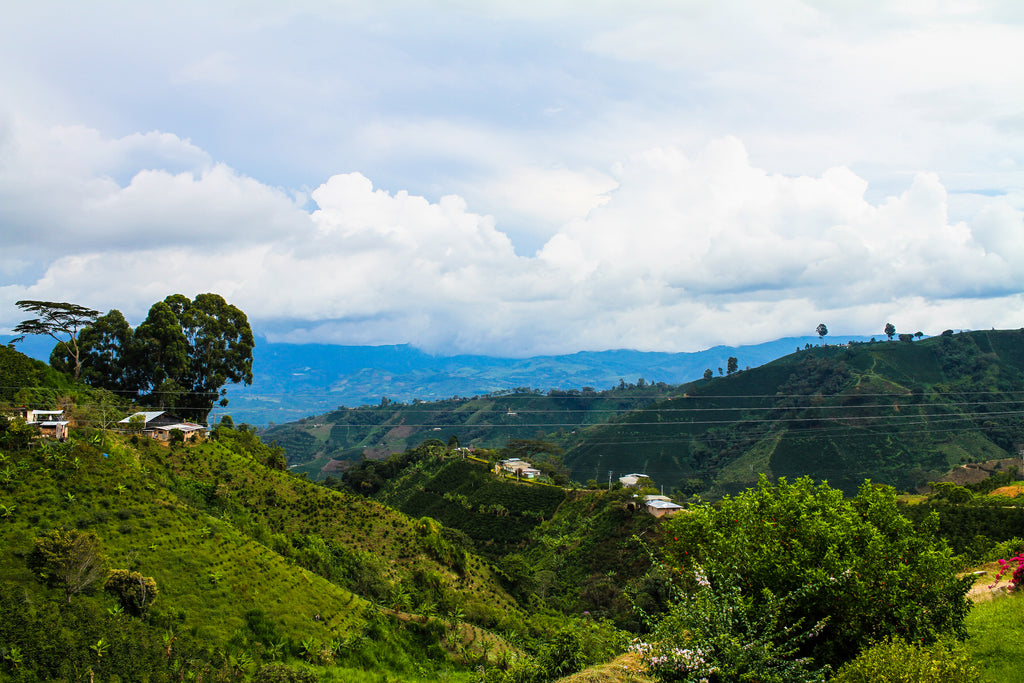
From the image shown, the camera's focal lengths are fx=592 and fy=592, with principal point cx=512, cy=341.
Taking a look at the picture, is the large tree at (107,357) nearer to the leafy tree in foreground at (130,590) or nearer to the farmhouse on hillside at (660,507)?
the leafy tree in foreground at (130,590)

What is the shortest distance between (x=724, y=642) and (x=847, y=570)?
3.97 metres

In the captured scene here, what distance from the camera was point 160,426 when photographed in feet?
147

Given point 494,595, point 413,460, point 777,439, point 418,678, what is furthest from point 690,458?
point 418,678

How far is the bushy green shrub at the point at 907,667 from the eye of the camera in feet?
36.6

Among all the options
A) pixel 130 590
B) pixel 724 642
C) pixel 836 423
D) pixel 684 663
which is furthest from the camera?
pixel 836 423

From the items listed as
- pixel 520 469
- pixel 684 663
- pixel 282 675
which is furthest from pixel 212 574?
pixel 520 469

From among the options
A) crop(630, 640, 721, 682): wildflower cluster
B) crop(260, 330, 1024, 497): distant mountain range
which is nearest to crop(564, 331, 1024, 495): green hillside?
crop(260, 330, 1024, 497): distant mountain range

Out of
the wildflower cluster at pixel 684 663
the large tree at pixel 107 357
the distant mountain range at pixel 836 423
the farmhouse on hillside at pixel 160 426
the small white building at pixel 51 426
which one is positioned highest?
the large tree at pixel 107 357

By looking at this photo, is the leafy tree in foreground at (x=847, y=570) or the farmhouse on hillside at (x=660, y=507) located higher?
the leafy tree in foreground at (x=847, y=570)

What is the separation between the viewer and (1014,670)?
49.6 feet

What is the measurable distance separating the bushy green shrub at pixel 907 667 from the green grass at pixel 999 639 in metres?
3.63

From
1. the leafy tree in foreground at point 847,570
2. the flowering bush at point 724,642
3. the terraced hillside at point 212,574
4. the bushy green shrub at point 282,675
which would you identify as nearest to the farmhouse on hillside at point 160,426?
the terraced hillside at point 212,574

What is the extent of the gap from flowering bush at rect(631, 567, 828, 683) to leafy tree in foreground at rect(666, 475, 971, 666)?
1.63 ft

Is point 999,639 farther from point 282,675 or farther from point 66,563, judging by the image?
point 66,563
